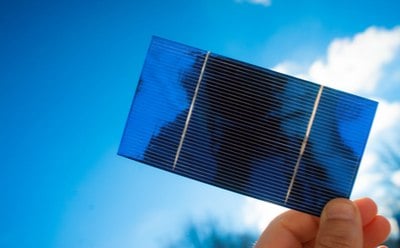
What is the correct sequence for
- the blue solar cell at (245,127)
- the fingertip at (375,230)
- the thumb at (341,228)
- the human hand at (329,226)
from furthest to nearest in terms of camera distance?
the fingertip at (375,230)
the blue solar cell at (245,127)
the human hand at (329,226)
the thumb at (341,228)

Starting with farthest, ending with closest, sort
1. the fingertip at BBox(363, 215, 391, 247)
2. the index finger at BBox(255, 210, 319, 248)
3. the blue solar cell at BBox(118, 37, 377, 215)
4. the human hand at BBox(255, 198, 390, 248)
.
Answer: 1. the index finger at BBox(255, 210, 319, 248)
2. the fingertip at BBox(363, 215, 391, 247)
3. the blue solar cell at BBox(118, 37, 377, 215)
4. the human hand at BBox(255, 198, 390, 248)

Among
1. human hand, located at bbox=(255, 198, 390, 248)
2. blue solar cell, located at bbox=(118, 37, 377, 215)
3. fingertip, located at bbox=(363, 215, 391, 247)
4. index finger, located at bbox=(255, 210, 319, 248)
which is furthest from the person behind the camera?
index finger, located at bbox=(255, 210, 319, 248)

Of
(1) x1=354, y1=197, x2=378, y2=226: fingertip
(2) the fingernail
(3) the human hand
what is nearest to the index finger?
(3) the human hand

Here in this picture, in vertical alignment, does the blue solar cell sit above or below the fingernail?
above

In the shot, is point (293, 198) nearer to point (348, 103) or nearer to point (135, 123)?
point (348, 103)

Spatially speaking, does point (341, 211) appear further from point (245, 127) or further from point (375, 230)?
point (245, 127)

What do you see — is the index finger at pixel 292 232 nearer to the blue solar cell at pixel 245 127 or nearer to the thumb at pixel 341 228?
the blue solar cell at pixel 245 127

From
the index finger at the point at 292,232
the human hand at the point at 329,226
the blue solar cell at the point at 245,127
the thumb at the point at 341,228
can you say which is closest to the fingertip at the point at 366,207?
the human hand at the point at 329,226

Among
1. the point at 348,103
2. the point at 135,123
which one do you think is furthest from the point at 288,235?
the point at 135,123

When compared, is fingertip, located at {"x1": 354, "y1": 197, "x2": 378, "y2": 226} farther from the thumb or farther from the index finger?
the index finger
